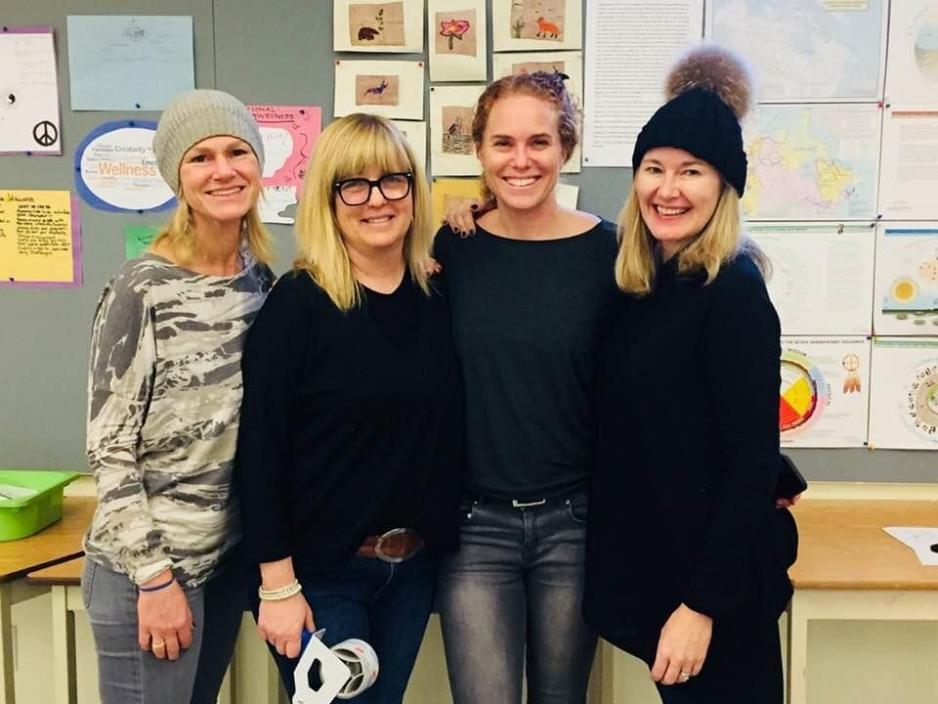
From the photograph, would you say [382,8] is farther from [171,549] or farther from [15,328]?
[171,549]

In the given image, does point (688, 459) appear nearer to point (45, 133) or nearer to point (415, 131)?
point (415, 131)

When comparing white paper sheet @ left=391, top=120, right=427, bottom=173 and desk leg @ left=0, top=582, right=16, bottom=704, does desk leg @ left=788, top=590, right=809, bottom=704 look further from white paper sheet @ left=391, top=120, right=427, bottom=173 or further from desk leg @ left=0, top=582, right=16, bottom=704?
desk leg @ left=0, top=582, right=16, bottom=704

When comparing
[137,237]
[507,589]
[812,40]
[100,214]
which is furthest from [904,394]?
[100,214]

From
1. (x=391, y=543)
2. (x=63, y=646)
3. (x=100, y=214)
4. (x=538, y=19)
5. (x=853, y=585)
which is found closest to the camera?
(x=391, y=543)

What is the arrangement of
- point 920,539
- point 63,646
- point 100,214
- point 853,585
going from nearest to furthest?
point 853,585
point 63,646
point 920,539
point 100,214

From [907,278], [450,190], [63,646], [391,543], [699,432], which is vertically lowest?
[63,646]

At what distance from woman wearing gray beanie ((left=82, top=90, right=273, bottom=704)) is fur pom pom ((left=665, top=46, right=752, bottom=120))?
73cm

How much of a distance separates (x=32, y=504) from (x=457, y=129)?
4.61 ft

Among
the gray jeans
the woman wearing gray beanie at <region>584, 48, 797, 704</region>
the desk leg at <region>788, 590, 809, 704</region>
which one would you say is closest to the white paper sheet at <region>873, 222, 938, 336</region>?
the desk leg at <region>788, 590, 809, 704</region>

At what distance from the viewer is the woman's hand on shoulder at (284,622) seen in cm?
130

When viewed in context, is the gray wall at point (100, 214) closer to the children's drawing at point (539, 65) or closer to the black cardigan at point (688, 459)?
the children's drawing at point (539, 65)

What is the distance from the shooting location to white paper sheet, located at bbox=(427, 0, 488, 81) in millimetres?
2105

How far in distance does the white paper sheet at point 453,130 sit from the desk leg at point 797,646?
1280mm

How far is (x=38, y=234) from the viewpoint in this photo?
87.6 inches
